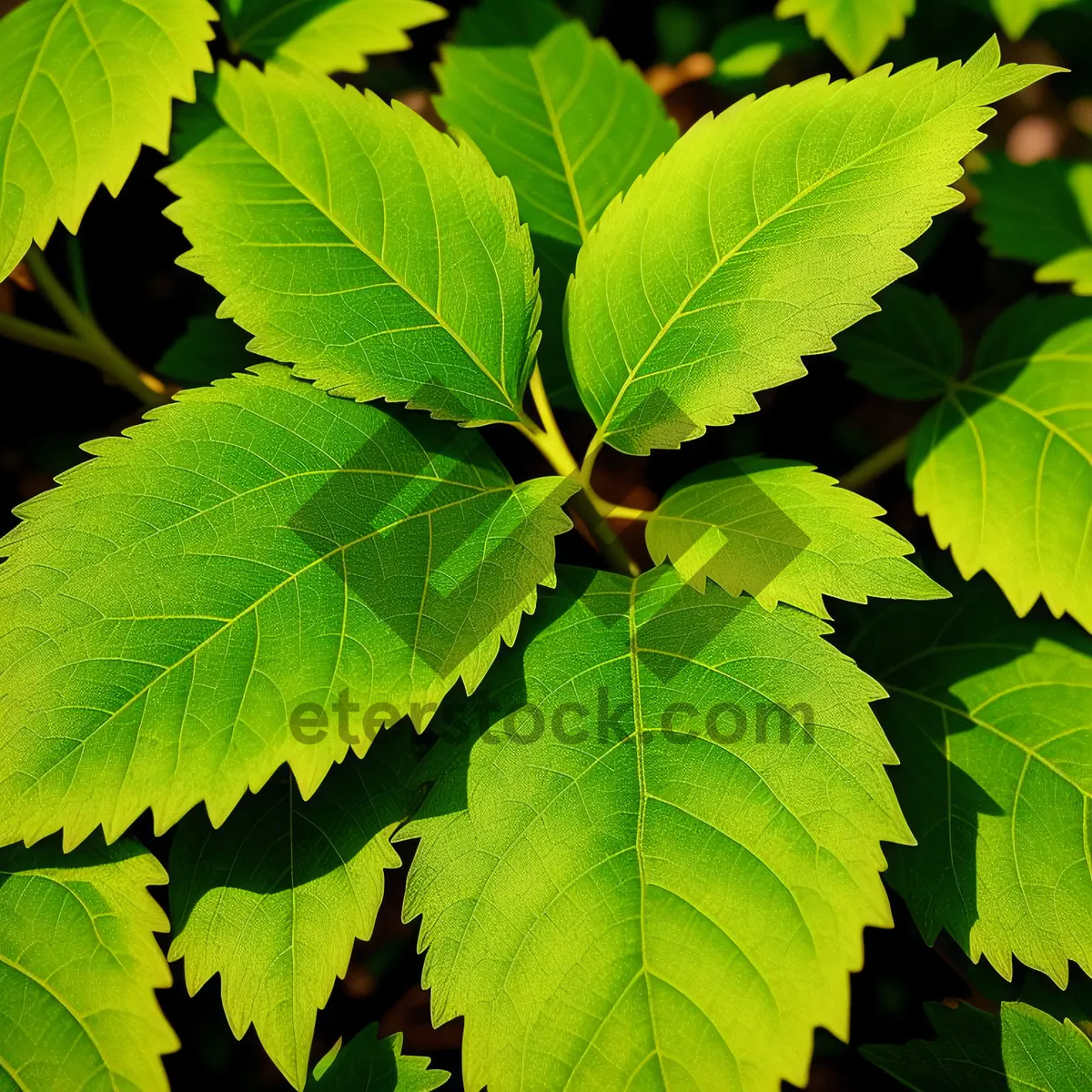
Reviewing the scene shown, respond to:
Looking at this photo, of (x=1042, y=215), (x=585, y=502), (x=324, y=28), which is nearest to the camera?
(x=585, y=502)

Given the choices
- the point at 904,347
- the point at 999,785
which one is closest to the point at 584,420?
the point at 904,347

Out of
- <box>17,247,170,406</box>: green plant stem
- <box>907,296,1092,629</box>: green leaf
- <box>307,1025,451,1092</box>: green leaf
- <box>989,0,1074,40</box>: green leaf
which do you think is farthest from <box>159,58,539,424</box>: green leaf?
<box>989,0,1074,40</box>: green leaf

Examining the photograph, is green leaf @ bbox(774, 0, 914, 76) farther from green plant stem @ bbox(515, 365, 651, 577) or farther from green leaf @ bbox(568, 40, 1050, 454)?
green plant stem @ bbox(515, 365, 651, 577)

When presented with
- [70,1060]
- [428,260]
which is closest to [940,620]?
[428,260]

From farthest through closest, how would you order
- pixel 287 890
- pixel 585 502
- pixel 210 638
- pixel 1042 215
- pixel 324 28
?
pixel 1042 215
pixel 324 28
pixel 585 502
pixel 287 890
pixel 210 638

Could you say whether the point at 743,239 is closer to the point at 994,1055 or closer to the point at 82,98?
the point at 82,98

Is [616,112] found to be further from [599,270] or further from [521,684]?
[521,684]
